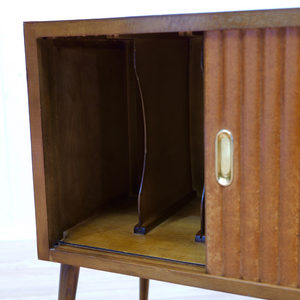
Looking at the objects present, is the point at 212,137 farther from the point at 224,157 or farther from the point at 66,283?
the point at 66,283

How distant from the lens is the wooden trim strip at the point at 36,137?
0.90 meters

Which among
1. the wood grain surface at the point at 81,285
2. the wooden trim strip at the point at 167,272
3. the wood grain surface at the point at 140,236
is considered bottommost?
the wood grain surface at the point at 81,285

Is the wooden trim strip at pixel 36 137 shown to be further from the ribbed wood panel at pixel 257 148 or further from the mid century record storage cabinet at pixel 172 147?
the ribbed wood panel at pixel 257 148

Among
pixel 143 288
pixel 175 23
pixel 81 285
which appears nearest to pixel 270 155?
pixel 175 23

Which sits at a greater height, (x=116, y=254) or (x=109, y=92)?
(x=109, y=92)

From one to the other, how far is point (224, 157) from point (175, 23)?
0.84 feet

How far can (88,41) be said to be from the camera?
1102mm

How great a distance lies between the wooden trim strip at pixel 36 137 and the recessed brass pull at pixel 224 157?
375 mm

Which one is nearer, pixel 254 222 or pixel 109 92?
pixel 254 222

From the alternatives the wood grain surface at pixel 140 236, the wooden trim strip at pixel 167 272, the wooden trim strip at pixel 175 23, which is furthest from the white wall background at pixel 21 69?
the wooden trim strip at pixel 167 272

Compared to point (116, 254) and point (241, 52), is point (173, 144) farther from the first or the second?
point (241, 52)

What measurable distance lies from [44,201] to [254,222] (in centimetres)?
44

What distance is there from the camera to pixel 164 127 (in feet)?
3.78

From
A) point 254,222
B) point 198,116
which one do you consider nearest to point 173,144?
point 198,116
